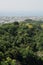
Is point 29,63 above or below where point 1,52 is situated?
below

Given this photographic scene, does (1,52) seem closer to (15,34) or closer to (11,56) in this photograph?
(11,56)

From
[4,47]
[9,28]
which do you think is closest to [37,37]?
[9,28]

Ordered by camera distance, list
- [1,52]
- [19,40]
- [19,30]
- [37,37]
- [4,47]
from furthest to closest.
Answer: [19,30] < [37,37] < [19,40] < [4,47] < [1,52]

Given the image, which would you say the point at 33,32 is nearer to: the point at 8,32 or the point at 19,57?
the point at 8,32

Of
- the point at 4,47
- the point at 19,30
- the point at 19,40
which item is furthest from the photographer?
the point at 19,30

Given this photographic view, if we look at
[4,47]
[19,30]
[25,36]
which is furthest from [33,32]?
[4,47]

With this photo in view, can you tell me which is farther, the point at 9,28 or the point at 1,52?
the point at 9,28
